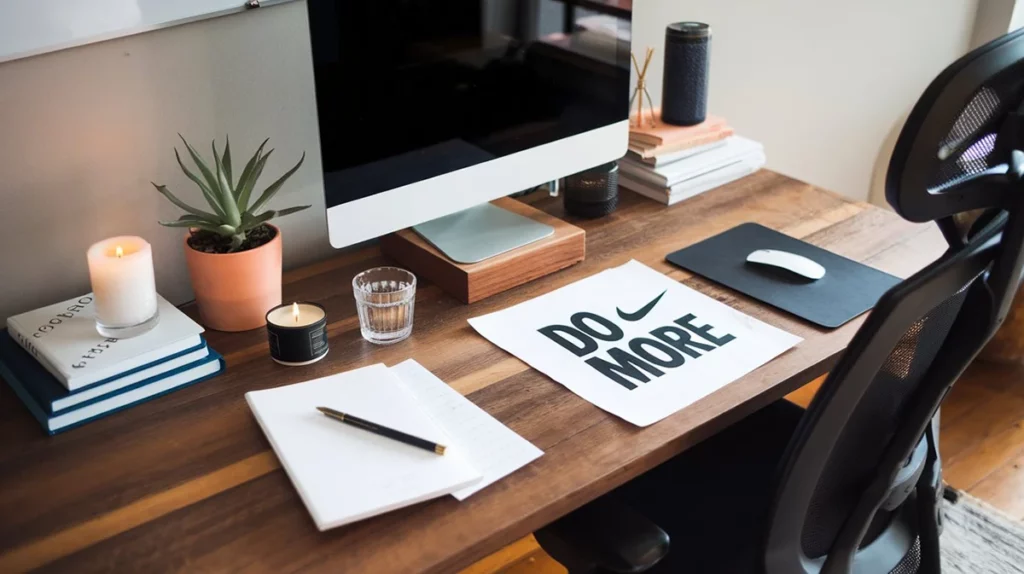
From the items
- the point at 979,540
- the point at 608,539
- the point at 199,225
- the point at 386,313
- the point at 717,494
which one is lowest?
the point at 979,540

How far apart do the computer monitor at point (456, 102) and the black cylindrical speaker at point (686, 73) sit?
255mm

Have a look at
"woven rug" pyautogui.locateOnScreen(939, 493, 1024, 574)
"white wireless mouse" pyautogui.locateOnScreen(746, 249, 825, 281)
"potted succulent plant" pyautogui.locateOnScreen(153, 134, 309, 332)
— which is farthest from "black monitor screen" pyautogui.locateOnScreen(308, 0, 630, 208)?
"woven rug" pyautogui.locateOnScreen(939, 493, 1024, 574)

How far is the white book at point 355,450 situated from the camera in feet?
3.17

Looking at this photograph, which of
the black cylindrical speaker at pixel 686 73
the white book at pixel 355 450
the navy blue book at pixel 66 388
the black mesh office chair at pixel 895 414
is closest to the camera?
the black mesh office chair at pixel 895 414

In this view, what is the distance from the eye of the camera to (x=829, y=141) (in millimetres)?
2473

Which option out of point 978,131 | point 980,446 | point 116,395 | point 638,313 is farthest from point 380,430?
point 980,446

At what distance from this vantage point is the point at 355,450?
1043mm

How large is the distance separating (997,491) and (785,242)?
950 millimetres

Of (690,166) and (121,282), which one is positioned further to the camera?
(690,166)

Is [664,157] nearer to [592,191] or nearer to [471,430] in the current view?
[592,191]

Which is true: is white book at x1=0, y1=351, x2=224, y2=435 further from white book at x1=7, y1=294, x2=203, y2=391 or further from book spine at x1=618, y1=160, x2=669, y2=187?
book spine at x1=618, y1=160, x2=669, y2=187

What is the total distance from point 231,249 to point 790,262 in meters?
0.81

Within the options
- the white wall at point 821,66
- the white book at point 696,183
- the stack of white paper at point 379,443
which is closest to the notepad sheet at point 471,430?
the stack of white paper at point 379,443

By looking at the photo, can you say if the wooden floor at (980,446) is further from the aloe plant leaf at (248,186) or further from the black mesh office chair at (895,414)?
the aloe plant leaf at (248,186)
